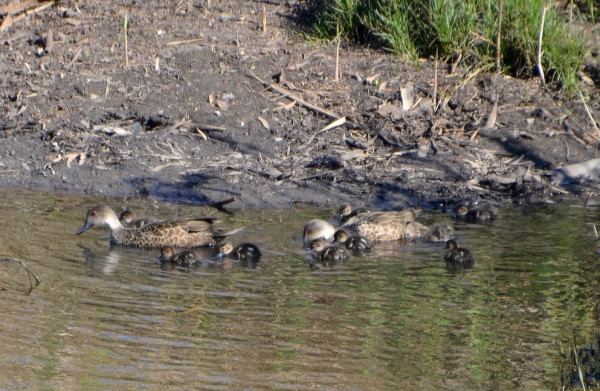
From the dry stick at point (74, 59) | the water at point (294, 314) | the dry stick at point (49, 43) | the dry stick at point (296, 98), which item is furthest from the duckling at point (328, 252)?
the dry stick at point (49, 43)

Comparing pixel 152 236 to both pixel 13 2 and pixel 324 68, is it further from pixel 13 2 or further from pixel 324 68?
pixel 13 2

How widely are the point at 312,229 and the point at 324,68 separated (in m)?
5.15

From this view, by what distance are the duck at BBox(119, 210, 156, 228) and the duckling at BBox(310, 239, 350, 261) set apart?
2.04 metres

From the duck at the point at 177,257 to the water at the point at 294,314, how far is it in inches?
7.0

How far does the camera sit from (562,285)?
7910mm

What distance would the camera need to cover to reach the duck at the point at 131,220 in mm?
10305

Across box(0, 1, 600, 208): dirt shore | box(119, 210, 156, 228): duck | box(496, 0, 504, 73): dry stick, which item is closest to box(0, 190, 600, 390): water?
box(119, 210, 156, 228): duck

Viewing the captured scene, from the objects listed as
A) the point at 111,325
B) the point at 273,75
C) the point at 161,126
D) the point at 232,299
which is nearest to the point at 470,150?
the point at 273,75

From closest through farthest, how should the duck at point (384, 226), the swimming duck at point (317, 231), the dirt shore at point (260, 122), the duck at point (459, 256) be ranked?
1. the duck at point (459, 256)
2. the swimming duck at point (317, 231)
3. the duck at point (384, 226)
4. the dirt shore at point (260, 122)

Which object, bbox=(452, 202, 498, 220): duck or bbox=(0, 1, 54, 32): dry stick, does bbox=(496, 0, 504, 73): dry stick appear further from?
bbox=(0, 1, 54, 32): dry stick

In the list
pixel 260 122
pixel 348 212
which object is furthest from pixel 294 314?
pixel 260 122

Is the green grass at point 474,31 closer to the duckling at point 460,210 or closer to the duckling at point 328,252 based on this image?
the duckling at point 460,210

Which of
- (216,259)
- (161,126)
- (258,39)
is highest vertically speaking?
(258,39)

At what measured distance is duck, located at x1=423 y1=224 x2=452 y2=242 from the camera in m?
9.74
